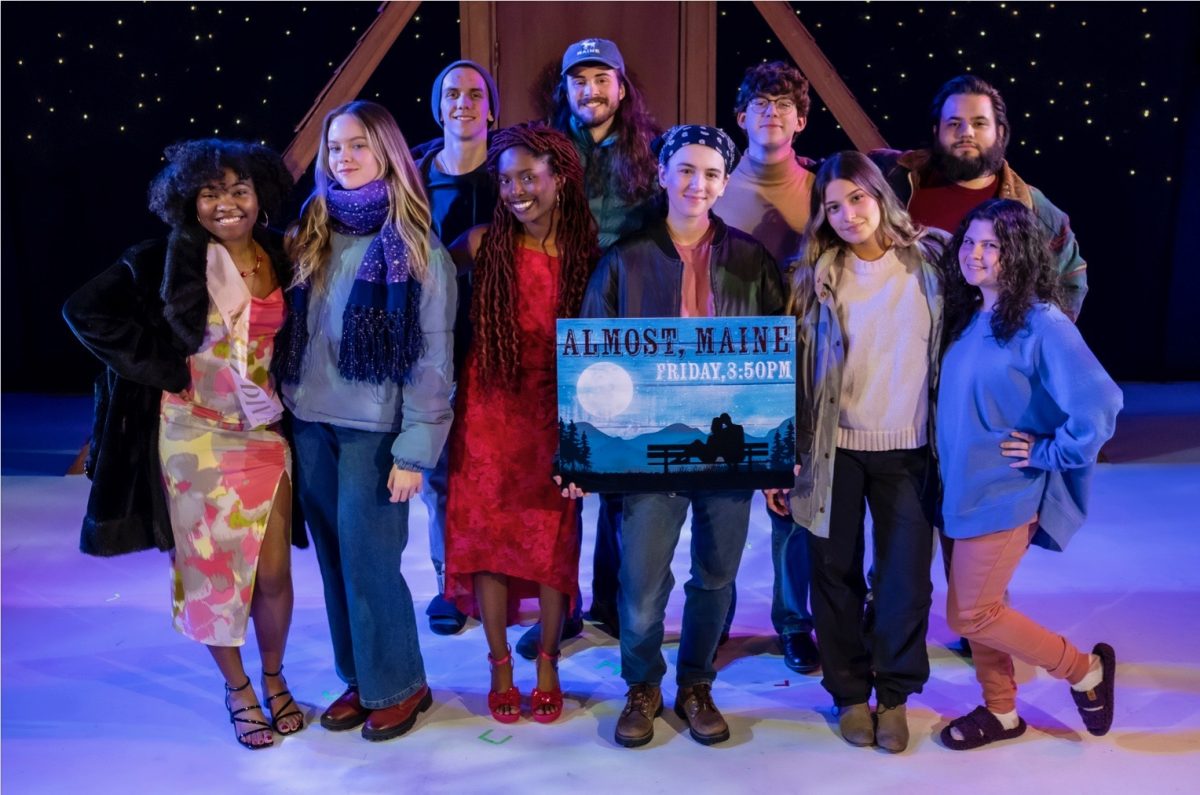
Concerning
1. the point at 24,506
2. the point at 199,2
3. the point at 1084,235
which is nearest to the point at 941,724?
the point at 24,506

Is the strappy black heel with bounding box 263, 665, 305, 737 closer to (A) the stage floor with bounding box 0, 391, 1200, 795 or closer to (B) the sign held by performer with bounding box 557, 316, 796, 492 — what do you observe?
(A) the stage floor with bounding box 0, 391, 1200, 795

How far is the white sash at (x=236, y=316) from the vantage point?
2.56m

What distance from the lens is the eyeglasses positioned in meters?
3.10

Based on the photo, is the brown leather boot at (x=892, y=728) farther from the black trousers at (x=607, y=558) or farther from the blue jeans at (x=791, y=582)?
the black trousers at (x=607, y=558)

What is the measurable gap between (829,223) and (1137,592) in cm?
199

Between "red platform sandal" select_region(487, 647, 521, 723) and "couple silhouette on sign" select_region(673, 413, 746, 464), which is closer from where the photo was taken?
"couple silhouette on sign" select_region(673, 413, 746, 464)

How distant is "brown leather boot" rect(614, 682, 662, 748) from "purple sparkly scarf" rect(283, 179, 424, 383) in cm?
103

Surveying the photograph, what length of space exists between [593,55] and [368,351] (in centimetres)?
120

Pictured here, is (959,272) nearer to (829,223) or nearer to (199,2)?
(829,223)

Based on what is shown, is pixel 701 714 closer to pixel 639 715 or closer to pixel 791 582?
pixel 639 715

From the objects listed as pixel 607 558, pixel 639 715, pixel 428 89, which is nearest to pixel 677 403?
pixel 639 715

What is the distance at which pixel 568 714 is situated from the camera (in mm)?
2871

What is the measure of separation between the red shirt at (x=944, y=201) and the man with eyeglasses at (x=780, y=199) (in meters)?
0.34

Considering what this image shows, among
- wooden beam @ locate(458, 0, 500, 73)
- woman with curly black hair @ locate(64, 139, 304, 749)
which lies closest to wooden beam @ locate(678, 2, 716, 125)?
wooden beam @ locate(458, 0, 500, 73)
